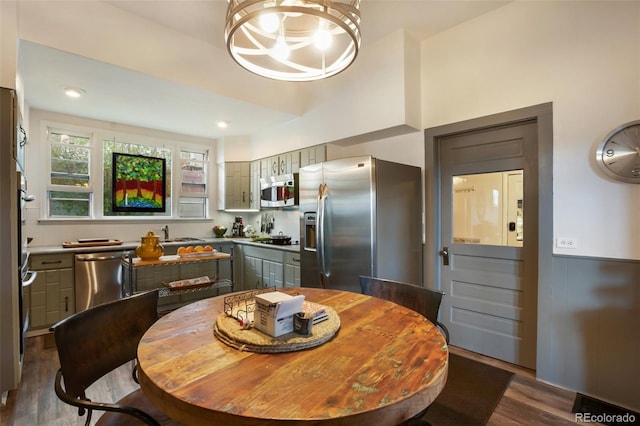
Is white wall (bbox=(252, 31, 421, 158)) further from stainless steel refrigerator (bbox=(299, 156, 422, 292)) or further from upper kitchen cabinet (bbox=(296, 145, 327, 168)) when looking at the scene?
stainless steel refrigerator (bbox=(299, 156, 422, 292))

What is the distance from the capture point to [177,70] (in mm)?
3066

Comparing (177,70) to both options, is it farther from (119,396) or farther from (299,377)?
(299,377)

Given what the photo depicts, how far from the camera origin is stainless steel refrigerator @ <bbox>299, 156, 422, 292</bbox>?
2.71 metres

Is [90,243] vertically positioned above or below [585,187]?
below

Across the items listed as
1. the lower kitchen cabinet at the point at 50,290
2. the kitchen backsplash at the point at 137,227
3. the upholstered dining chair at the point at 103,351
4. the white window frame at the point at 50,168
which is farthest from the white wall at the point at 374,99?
the lower kitchen cabinet at the point at 50,290

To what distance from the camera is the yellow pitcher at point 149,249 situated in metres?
2.81

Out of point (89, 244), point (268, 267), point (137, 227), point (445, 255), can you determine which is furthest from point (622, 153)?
point (137, 227)

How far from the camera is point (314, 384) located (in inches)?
34.5

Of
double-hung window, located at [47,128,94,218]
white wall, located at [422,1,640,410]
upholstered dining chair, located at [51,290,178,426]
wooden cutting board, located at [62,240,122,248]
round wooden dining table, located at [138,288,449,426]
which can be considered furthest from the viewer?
double-hung window, located at [47,128,94,218]

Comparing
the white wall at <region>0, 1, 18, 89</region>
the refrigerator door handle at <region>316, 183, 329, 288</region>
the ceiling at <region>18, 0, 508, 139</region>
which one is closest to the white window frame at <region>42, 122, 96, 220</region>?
the ceiling at <region>18, 0, 508, 139</region>

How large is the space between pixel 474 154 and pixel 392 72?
1.13 meters

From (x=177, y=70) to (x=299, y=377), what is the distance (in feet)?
10.4

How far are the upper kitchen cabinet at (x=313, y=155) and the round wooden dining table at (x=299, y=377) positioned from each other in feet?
9.47

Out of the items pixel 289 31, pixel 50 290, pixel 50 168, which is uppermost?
pixel 289 31
